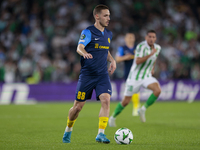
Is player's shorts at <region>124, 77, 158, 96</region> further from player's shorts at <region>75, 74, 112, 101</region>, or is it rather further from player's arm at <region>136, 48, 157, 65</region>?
player's shorts at <region>75, 74, 112, 101</region>

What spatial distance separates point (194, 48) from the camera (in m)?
21.2

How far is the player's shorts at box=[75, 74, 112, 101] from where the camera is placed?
20.7 ft

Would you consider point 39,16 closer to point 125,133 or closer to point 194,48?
point 194,48

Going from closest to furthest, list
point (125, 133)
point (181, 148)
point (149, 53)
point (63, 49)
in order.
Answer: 1. point (181, 148)
2. point (125, 133)
3. point (149, 53)
4. point (63, 49)

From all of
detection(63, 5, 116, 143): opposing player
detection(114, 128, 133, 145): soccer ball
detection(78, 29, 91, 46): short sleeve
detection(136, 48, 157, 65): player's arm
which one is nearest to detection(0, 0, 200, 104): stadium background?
detection(136, 48, 157, 65): player's arm

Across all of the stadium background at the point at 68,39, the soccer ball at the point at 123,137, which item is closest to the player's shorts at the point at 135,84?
the soccer ball at the point at 123,137

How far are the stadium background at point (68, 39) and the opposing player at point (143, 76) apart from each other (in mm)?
9139

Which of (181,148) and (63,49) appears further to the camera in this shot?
(63,49)

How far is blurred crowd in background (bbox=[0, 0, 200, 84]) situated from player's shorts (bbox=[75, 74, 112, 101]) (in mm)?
12953

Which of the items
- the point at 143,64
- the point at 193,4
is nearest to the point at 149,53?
the point at 143,64

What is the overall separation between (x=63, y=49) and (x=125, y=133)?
14.8m

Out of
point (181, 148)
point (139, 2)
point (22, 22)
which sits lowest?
point (181, 148)

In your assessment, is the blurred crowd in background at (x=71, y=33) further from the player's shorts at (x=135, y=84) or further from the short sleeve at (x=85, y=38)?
the short sleeve at (x=85, y=38)

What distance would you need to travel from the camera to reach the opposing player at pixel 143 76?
9461 mm
